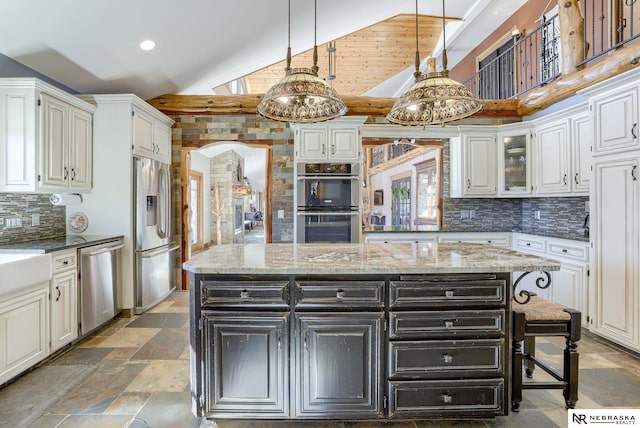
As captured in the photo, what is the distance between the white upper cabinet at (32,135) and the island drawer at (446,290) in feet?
9.90

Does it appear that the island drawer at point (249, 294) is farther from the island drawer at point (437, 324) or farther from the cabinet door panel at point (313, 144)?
the cabinet door panel at point (313, 144)

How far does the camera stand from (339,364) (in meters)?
1.84

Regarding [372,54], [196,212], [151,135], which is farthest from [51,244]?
[372,54]

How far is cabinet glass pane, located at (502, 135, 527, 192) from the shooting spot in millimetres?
4457

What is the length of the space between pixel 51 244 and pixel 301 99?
95.8 inches

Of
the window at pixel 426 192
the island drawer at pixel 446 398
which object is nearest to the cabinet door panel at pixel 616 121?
the island drawer at pixel 446 398

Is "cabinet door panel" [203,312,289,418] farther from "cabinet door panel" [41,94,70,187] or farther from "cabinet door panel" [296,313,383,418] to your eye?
"cabinet door panel" [41,94,70,187]

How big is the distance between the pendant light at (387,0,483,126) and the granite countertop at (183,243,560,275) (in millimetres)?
934

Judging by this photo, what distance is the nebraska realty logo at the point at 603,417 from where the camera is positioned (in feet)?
6.14

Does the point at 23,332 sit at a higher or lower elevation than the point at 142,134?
lower

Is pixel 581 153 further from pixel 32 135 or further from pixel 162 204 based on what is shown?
pixel 32 135

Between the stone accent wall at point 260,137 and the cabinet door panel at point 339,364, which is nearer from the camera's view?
the cabinet door panel at point 339,364

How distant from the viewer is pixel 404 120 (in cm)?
250

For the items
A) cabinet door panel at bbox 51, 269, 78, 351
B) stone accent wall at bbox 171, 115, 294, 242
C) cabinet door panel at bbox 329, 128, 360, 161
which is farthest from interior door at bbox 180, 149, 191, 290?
cabinet door panel at bbox 329, 128, 360, 161
